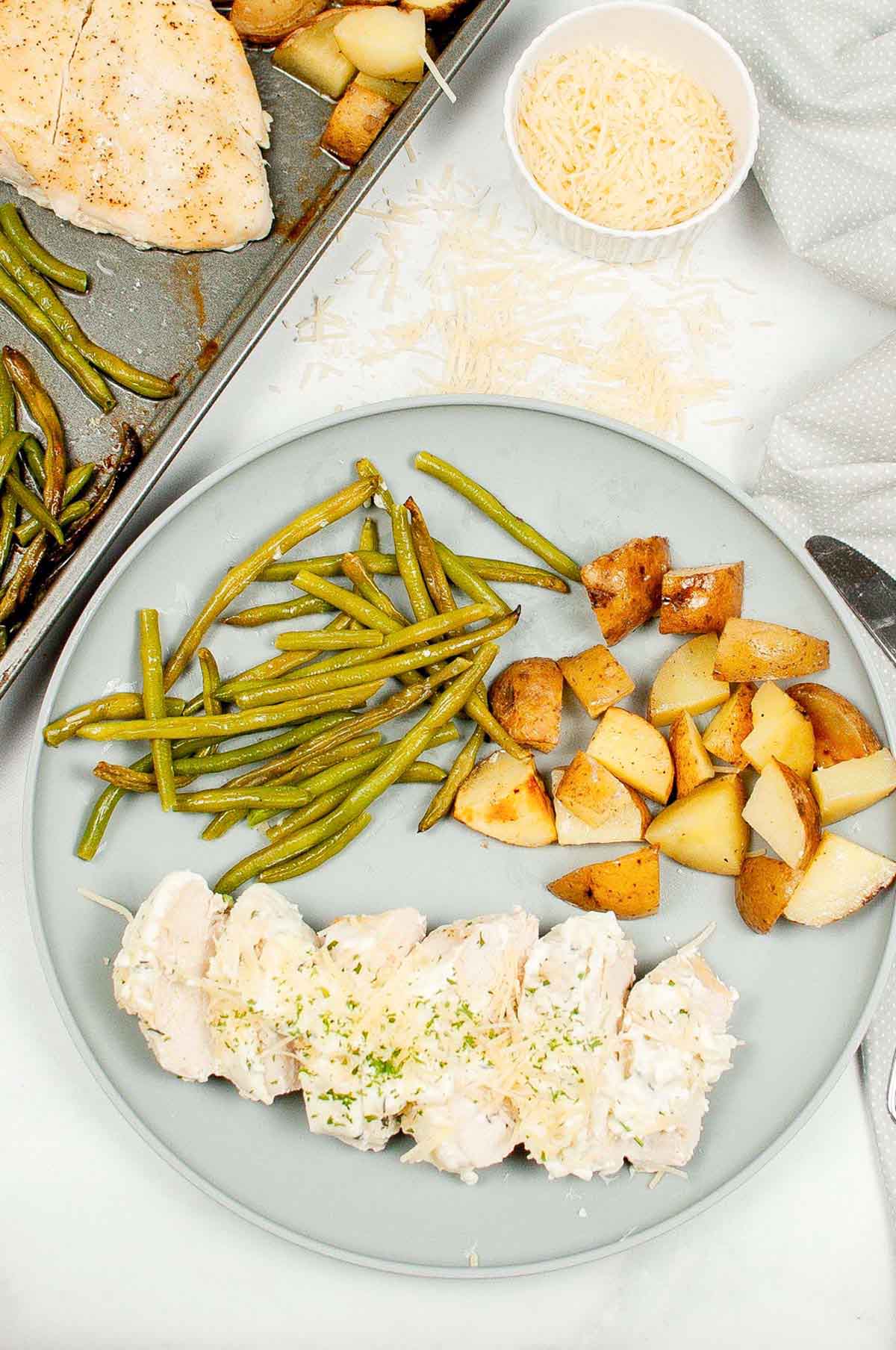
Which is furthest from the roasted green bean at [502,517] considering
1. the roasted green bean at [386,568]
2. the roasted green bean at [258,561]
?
the roasted green bean at [258,561]

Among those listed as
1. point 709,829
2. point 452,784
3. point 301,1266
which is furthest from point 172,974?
point 709,829

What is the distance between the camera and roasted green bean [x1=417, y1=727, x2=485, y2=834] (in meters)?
3.01

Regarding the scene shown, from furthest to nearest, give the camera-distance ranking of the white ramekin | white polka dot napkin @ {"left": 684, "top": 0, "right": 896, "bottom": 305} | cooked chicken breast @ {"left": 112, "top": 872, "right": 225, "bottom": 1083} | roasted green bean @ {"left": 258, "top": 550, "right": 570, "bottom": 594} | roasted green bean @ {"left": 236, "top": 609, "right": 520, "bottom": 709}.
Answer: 1. white polka dot napkin @ {"left": 684, "top": 0, "right": 896, "bottom": 305}
2. the white ramekin
3. roasted green bean @ {"left": 258, "top": 550, "right": 570, "bottom": 594}
4. roasted green bean @ {"left": 236, "top": 609, "right": 520, "bottom": 709}
5. cooked chicken breast @ {"left": 112, "top": 872, "right": 225, "bottom": 1083}

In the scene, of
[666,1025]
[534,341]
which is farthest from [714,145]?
[666,1025]

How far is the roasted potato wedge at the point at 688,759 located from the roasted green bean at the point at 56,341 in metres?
1.77

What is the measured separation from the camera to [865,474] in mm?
3301

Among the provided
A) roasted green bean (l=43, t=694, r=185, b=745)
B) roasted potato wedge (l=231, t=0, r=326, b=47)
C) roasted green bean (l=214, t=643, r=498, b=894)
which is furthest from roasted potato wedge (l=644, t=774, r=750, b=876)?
roasted potato wedge (l=231, t=0, r=326, b=47)

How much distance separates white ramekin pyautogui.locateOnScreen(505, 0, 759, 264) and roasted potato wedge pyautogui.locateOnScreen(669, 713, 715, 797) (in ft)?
4.32

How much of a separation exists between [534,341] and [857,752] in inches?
57.7

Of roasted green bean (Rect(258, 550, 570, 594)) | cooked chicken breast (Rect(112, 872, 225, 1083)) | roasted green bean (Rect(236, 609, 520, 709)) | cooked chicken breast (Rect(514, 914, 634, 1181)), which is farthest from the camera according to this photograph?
roasted green bean (Rect(258, 550, 570, 594))

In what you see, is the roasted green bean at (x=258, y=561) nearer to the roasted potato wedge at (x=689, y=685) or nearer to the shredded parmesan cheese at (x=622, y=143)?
the roasted potato wedge at (x=689, y=685)

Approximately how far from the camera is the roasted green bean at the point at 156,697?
9.72 feet

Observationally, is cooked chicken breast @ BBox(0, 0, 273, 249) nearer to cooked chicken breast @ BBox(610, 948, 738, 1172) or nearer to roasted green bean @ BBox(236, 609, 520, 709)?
roasted green bean @ BBox(236, 609, 520, 709)

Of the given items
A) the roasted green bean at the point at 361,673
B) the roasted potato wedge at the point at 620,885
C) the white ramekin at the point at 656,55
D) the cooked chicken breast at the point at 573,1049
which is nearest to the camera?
the cooked chicken breast at the point at 573,1049
